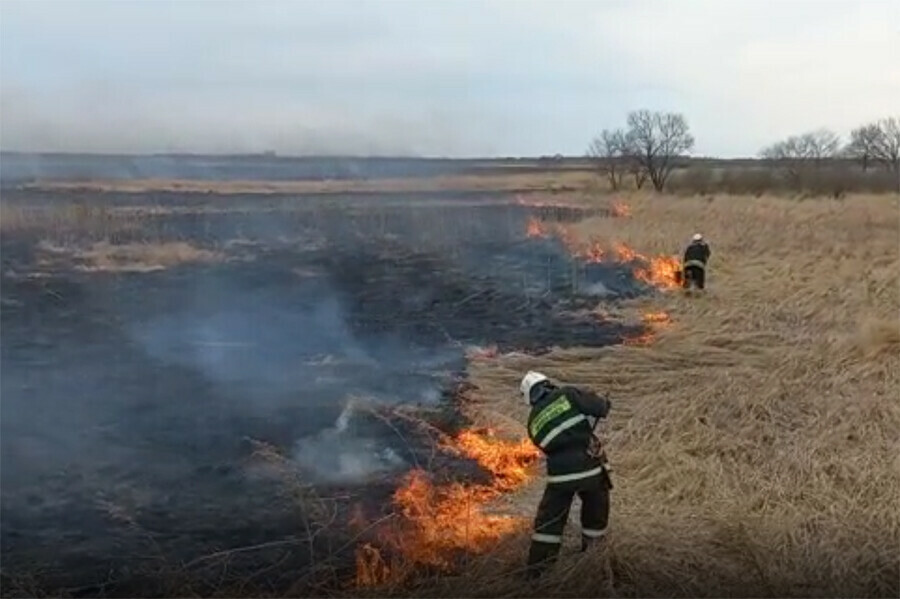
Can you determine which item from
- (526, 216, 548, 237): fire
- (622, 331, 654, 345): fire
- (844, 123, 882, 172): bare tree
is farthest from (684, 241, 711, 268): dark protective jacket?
(844, 123, 882, 172): bare tree

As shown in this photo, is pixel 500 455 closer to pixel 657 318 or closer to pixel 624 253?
pixel 657 318

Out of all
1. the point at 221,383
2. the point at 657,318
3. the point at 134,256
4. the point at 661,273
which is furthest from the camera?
the point at 661,273

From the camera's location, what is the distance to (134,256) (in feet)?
76.2

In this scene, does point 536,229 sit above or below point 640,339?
above

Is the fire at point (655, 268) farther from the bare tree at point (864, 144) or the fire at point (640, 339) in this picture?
the bare tree at point (864, 144)

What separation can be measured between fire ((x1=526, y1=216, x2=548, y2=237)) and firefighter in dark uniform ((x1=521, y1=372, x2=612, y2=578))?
29062 millimetres

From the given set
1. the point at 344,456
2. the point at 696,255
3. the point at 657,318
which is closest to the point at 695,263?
the point at 696,255

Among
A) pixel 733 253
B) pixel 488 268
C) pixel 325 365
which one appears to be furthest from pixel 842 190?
pixel 325 365

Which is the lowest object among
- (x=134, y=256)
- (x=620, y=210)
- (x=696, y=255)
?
(x=134, y=256)

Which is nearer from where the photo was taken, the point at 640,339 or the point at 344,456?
the point at 344,456

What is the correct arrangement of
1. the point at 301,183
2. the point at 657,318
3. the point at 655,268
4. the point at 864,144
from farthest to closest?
the point at 864,144
the point at 301,183
the point at 655,268
the point at 657,318

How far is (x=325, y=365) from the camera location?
576 inches

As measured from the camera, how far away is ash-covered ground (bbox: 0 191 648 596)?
7.65 m

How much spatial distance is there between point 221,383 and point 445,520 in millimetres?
5637
